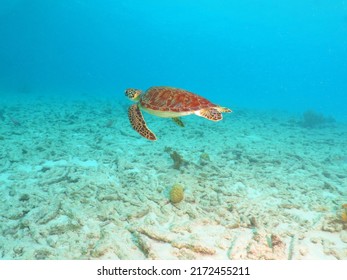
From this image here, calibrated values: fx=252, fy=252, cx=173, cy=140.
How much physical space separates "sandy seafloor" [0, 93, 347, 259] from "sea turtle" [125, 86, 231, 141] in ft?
5.59

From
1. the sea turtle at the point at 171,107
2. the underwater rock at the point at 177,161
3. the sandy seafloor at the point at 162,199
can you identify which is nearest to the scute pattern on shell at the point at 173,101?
the sea turtle at the point at 171,107

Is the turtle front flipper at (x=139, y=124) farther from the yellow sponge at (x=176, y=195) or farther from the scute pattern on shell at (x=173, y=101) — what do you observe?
the yellow sponge at (x=176, y=195)

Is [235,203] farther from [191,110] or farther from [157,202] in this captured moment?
[191,110]

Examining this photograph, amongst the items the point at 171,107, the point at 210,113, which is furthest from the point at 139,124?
the point at 210,113

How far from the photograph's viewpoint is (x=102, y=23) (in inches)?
4680

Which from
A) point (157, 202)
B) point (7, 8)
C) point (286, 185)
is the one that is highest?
point (7, 8)

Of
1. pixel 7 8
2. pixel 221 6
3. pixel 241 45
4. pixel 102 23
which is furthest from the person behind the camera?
pixel 241 45

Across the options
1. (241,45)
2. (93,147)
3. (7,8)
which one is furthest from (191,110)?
(241,45)

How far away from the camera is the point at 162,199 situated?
568cm

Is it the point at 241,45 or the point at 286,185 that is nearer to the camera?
the point at 286,185

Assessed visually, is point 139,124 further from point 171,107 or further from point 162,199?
point 162,199

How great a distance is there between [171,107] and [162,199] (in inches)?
82.8

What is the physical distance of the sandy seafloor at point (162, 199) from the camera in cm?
423

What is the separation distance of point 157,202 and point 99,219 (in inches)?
50.4
